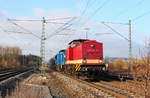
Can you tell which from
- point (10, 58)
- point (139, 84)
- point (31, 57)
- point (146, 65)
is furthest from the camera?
point (31, 57)

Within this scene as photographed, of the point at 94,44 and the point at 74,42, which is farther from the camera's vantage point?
the point at 74,42

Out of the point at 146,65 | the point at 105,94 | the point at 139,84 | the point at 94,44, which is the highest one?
the point at 94,44

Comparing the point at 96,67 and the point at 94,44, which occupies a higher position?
the point at 94,44

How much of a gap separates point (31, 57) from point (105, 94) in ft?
558

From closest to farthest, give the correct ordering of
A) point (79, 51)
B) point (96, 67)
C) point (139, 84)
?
point (139, 84), point (96, 67), point (79, 51)

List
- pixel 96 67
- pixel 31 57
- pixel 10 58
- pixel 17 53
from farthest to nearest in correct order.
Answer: pixel 31 57, pixel 17 53, pixel 10 58, pixel 96 67

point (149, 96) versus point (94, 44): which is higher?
point (94, 44)

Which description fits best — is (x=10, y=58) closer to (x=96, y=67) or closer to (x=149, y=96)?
(x=96, y=67)

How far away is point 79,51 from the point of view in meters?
28.5

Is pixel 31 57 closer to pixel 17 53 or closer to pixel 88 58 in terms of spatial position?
pixel 17 53

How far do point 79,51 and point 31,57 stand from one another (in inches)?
6210

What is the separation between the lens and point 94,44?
27.8 metres

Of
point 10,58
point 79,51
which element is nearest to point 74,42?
point 79,51

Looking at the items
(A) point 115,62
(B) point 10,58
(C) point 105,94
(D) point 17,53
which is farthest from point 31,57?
(C) point 105,94
